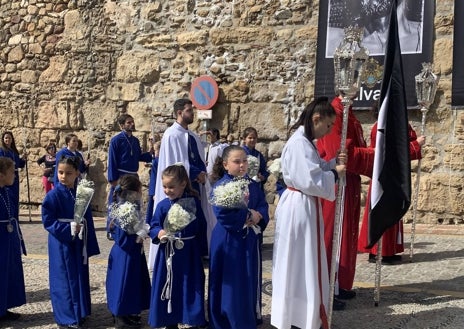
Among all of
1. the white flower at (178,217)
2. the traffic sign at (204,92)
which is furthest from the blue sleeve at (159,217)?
the traffic sign at (204,92)

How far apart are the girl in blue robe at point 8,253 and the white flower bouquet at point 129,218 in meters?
0.99

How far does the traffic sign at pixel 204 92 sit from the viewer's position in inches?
419

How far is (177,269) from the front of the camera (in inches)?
170

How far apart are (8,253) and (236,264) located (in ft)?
6.44

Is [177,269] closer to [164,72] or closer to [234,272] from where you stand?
[234,272]

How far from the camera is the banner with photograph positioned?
9.17m

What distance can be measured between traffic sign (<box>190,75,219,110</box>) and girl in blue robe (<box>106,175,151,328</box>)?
20.4ft

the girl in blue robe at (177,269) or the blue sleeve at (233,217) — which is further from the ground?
the blue sleeve at (233,217)

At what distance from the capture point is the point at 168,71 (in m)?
11.1

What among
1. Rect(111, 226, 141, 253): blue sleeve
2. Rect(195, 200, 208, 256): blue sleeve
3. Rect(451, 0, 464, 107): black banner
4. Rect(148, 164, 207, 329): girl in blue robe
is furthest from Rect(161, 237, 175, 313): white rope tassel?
Rect(451, 0, 464, 107): black banner

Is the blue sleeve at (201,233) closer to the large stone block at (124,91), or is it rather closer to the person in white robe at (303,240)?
the person in white robe at (303,240)

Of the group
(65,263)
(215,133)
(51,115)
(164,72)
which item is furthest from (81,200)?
(51,115)

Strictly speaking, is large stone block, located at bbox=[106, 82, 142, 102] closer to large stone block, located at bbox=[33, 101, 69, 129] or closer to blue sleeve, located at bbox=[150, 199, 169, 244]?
large stone block, located at bbox=[33, 101, 69, 129]

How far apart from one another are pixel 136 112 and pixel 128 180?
7.02 metres
